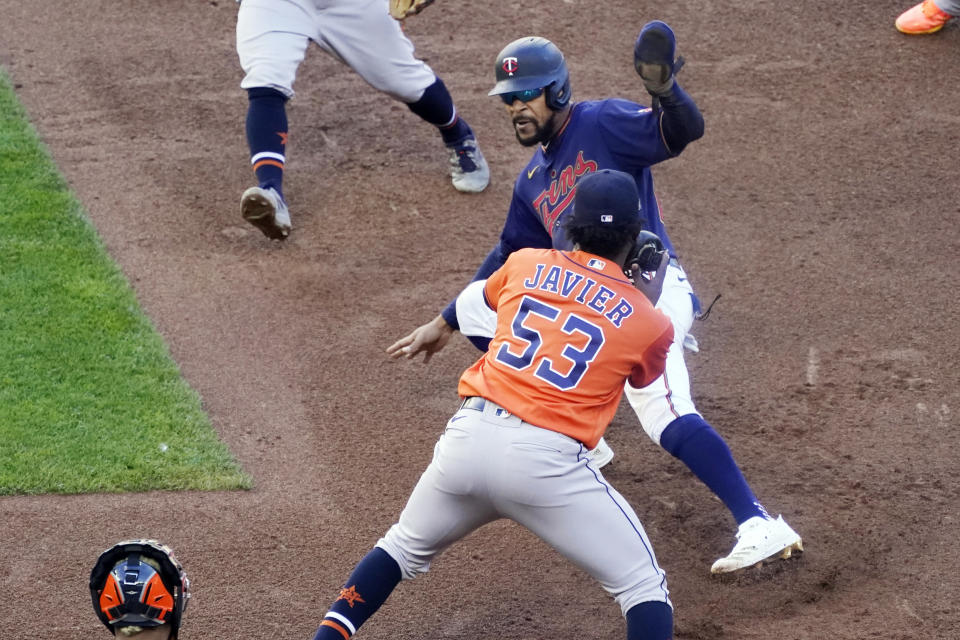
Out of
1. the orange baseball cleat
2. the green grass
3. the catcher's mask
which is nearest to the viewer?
the catcher's mask

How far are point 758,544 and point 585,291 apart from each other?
102 centimetres

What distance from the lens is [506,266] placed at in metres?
3.76

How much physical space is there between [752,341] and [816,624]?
1857 millimetres

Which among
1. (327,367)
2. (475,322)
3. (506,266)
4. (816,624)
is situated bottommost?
(327,367)

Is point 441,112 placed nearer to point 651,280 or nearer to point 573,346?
point 651,280

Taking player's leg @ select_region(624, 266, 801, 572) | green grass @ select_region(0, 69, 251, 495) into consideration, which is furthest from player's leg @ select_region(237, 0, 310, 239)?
player's leg @ select_region(624, 266, 801, 572)

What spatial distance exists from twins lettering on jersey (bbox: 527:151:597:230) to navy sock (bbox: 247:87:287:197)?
1782mm

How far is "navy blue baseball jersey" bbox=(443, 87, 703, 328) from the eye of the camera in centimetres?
428

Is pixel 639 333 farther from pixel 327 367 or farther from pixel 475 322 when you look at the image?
pixel 327 367

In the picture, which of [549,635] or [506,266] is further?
[549,635]

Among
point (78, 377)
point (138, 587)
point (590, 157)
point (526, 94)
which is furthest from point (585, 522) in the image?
point (78, 377)

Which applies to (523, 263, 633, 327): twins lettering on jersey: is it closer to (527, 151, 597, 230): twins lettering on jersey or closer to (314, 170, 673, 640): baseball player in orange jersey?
(314, 170, 673, 640): baseball player in orange jersey

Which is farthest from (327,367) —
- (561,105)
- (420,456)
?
(561,105)

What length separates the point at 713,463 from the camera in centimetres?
396
